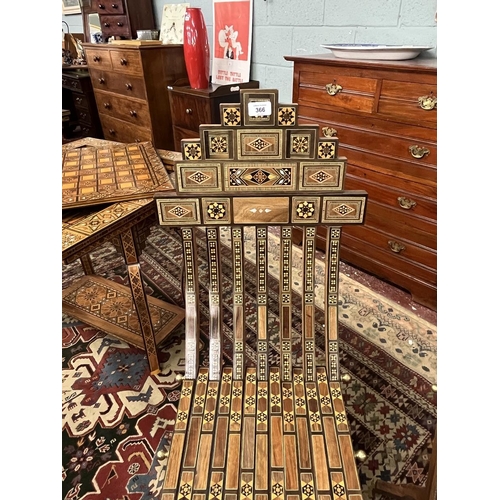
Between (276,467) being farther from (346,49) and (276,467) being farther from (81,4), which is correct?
(81,4)

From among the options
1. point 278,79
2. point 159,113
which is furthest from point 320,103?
point 159,113

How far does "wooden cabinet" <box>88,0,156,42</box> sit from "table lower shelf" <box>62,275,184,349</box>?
293 centimetres

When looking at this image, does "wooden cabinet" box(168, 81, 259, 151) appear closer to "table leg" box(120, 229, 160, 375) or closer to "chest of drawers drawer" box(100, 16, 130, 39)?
"chest of drawers drawer" box(100, 16, 130, 39)

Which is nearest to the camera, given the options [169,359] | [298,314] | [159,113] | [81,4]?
[169,359]

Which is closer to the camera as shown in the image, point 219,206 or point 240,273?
point 219,206

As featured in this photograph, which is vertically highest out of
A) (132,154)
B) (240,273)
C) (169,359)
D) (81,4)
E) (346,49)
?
(81,4)

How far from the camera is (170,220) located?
1.24 meters

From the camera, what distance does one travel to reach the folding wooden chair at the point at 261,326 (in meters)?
1.09

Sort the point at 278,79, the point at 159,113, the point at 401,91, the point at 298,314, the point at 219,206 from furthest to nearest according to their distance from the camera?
the point at 159,113 → the point at 278,79 → the point at 298,314 → the point at 401,91 → the point at 219,206

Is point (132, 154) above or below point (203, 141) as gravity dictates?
below

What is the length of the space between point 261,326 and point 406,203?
4.53 ft

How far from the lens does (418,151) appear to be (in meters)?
2.09

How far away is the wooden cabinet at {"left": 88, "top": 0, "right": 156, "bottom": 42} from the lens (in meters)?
4.03

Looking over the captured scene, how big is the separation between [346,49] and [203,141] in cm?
152
